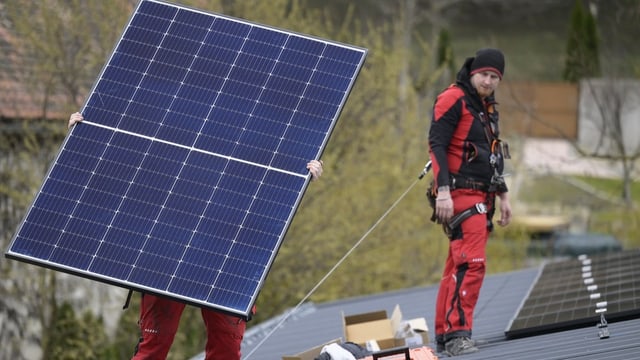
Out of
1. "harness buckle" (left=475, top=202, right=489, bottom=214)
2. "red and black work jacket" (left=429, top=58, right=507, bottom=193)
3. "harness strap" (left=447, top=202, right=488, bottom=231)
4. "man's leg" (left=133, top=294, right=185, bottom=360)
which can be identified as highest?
"red and black work jacket" (left=429, top=58, right=507, bottom=193)

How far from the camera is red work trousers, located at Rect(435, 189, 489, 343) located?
28.8 feet

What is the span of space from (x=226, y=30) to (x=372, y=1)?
1863 cm

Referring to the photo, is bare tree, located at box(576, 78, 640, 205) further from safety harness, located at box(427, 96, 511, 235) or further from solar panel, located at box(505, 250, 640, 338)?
safety harness, located at box(427, 96, 511, 235)

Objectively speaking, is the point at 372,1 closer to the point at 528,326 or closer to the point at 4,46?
the point at 4,46

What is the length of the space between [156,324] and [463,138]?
2487 mm

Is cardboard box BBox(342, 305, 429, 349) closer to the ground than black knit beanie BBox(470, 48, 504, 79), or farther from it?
closer to the ground

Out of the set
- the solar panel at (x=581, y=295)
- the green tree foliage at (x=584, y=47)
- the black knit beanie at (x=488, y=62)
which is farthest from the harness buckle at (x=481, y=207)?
the green tree foliage at (x=584, y=47)

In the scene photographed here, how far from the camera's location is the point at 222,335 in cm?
829

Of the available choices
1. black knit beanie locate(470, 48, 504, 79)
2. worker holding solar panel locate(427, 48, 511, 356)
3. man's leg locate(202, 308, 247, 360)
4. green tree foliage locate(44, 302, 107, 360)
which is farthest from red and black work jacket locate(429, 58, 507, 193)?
green tree foliage locate(44, 302, 107, 360)

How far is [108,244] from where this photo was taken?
788 centimetres

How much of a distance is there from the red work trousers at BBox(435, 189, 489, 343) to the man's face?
28.3 inches

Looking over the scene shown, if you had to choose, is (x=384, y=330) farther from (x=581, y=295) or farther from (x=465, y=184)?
(x=581, y=295)

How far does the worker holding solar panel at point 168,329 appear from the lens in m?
8.23

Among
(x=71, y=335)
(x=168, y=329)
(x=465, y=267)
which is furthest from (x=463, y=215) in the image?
(x=71, y=335)
